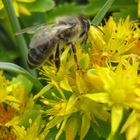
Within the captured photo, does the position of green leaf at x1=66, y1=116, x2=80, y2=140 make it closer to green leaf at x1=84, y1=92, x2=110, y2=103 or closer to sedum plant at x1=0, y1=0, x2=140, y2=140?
sedum plant at x1=0, y1=0, x2=140, y2=140

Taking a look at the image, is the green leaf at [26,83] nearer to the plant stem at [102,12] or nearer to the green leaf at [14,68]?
the green leaf at [14,68]

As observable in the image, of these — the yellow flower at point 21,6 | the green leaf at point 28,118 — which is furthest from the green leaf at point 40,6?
the green leaf at point 28,118

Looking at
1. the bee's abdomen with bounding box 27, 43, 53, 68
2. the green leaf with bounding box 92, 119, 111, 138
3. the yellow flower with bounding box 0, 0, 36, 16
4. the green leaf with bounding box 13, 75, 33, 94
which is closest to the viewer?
the green leaf with bounding box 92, 119, 111, 138

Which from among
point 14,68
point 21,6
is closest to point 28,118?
point 14,68

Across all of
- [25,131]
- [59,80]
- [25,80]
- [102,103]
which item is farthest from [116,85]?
[25,80]

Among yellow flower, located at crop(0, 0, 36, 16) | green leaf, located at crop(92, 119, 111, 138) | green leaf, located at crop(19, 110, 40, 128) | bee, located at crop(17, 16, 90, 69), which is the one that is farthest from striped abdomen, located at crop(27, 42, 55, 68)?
yellow flower, located at crop(0, 0, 36, 16)
